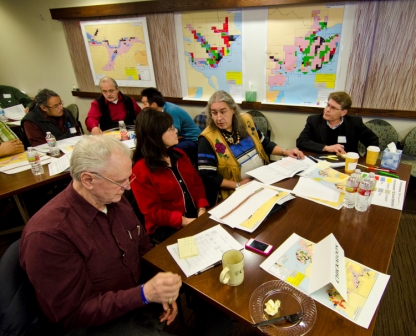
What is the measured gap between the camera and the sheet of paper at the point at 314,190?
4.86 feet

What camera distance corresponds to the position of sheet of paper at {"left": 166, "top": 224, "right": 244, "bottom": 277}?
105 centimetres

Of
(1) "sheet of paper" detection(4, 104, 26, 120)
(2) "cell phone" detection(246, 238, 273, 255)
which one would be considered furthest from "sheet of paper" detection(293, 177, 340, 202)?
(1) "sheet of paper" detection(4, 104, 26, 120)

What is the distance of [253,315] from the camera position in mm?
849

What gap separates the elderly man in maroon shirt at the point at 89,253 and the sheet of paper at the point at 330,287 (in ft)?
1.36

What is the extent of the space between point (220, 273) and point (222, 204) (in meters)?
0.49

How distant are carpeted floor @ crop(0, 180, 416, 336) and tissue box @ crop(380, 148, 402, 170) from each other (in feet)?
2.71

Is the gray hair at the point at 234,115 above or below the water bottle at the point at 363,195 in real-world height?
above

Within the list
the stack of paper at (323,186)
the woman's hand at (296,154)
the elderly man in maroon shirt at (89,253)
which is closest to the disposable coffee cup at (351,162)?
the stack of paper at (323,186)

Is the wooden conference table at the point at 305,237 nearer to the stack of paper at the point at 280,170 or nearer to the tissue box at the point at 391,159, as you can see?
the stack of paper at the point at 280,170

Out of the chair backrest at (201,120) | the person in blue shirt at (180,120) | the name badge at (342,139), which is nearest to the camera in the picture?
the name badge at (342,139)

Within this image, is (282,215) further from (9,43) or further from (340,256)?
(9,43)

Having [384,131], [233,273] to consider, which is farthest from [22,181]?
[384,131]

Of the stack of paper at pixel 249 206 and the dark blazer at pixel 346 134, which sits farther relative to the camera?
the dark blazer at pixel 346 134

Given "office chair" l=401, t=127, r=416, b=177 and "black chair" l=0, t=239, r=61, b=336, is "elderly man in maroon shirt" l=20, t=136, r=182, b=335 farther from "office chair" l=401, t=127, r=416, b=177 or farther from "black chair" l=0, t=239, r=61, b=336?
"office chair" l=401, t=127, r=416, b=177
